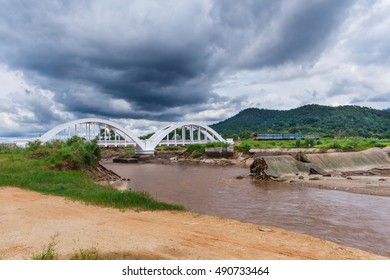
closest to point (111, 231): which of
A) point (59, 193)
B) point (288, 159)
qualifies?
point (59, 193)

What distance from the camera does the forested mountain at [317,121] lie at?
4633 inches

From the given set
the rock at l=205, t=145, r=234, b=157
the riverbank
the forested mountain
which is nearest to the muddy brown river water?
the riverbank

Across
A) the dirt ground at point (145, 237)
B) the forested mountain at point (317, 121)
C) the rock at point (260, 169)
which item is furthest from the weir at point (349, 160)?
the forested mountain at point (317, 121)

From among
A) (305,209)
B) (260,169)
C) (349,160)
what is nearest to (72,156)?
(260,169)

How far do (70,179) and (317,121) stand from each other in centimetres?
14041

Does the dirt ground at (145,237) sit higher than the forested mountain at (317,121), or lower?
lower

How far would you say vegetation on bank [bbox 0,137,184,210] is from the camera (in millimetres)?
12398

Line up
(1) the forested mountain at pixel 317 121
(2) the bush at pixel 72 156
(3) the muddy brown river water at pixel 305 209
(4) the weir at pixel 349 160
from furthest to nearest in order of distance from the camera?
(1) the forested mountain at pixel 317 121 → (4) the weir at pixel 349 160 → (2) the bush at pixel 72 156 → (3) the muddy brown river water at pixel 305 209

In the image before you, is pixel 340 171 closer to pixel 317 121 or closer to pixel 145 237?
pixel 145 237

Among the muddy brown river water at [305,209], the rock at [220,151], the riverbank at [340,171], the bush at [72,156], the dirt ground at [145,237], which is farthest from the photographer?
the rock at [220,151]

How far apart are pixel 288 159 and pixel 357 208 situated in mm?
14797

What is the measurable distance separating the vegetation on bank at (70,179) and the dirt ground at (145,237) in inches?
48.5

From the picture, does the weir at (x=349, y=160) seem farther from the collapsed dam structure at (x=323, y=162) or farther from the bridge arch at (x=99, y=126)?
the bridge arch at (x=99, y=126)

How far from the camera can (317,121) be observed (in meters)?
142
